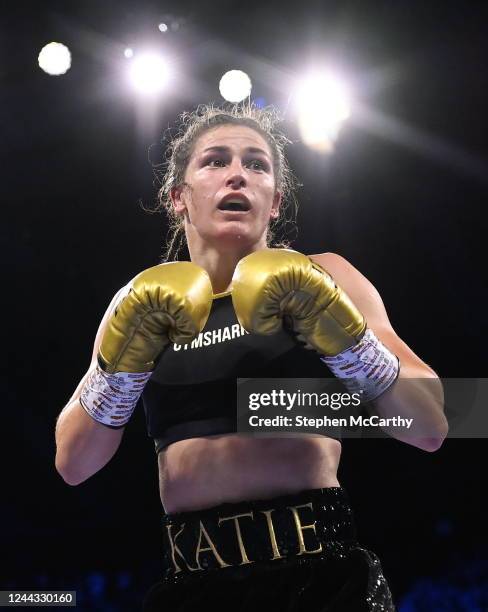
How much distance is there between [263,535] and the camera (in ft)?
5.17

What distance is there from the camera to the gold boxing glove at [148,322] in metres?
1.42

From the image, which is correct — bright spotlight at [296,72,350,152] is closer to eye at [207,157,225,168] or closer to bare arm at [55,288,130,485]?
eye at [207,157,225,168]

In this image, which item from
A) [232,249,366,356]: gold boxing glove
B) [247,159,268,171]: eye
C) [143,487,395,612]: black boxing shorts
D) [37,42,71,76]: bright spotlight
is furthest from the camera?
[37,42,71,76]: bright spotlight

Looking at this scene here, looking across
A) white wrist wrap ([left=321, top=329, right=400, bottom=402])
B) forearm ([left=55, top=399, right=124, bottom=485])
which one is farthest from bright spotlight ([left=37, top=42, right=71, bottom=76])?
white wrist wrap ([left=321, top=329, right=400, bottom=402])

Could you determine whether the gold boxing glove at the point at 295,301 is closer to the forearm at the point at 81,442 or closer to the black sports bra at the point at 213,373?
the black sports bra at the point at 213,373

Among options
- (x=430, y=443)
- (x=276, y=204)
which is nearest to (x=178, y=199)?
(x=276, y=204)

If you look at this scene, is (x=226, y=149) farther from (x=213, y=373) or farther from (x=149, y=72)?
(x=149, y=72)

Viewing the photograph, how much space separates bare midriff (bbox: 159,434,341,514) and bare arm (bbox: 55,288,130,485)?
18 centimetres

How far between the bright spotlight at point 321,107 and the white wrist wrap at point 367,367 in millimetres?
2543

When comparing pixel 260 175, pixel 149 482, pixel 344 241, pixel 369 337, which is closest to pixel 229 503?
pixel 369 337

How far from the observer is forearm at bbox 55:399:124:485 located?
66.8 inches

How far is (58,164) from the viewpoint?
407cm

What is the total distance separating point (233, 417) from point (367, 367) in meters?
0.37

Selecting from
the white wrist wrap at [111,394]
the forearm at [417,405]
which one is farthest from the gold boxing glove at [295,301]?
the white wrist wrap at [111,394]
